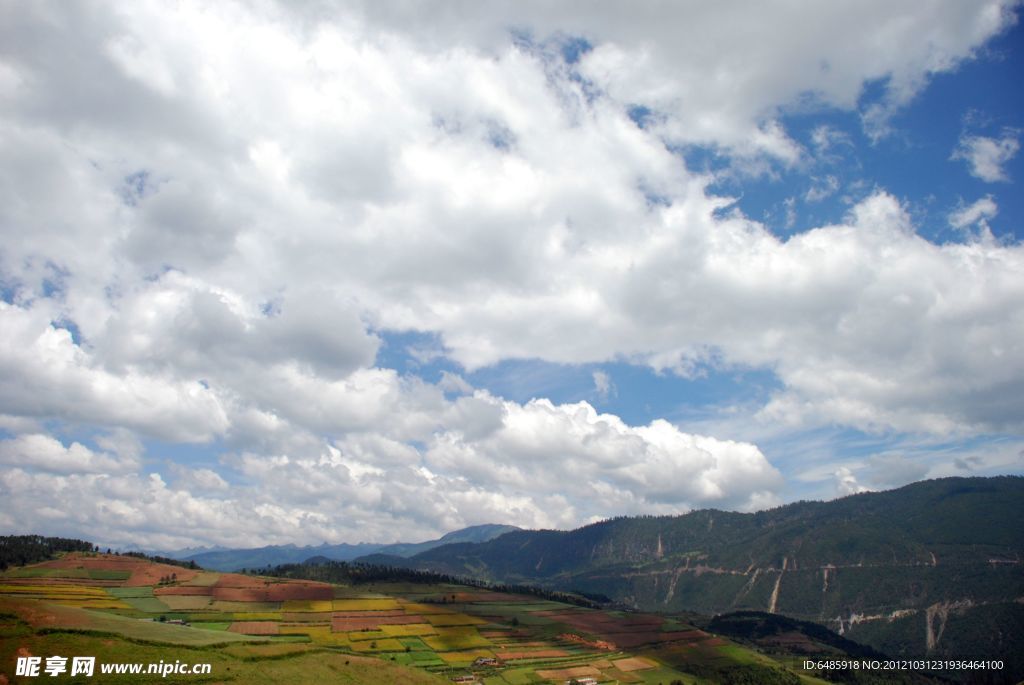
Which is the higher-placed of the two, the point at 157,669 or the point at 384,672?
the point at 157,669

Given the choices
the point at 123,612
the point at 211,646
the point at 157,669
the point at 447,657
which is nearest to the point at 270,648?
the point at 211,646

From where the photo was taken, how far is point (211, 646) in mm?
120250

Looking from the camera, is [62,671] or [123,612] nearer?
[62,671]

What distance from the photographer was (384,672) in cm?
13438

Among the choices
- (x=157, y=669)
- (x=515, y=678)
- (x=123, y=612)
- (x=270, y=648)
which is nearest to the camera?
(x=157, y=669)

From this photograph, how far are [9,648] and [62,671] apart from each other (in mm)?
12168

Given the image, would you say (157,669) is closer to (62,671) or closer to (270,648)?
(62,671)

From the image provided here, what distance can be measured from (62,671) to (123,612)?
407ft

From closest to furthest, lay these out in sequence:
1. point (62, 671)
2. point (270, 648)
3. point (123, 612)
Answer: point (62, 671) → point (270, 648) → point (123, 612)

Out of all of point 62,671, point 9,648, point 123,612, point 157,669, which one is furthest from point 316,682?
point 123,612

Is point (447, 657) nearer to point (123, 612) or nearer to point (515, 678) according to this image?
point (515, 678)

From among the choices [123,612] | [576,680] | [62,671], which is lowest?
[576,680]

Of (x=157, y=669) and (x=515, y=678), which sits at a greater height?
(x=157, y=669)

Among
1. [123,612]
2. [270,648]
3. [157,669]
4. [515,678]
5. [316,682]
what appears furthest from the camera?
[123,612]
